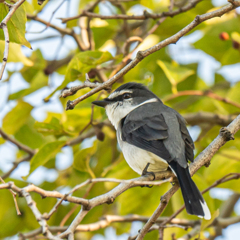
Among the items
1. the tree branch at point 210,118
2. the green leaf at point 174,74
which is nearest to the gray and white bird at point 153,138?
the green leaf at point 174,74

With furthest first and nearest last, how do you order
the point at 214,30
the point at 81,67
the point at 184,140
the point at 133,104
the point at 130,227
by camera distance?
1. the point at 130,227
2. the point at 214,30
3. the point at 133,104
4. the point at 81,67
5. the point at 184,140

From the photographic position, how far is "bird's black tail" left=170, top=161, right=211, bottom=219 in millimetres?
2772

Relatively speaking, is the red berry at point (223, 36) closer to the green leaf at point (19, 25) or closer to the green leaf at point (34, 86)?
the green leaf at point (34, 86)

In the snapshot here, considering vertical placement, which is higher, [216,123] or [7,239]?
[216,123]

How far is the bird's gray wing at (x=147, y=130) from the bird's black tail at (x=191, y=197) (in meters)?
0.25

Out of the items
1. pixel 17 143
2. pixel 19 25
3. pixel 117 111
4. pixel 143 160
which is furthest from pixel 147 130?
pixel 17 143

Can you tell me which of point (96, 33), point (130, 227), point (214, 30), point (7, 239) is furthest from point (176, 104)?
point (7, 239)

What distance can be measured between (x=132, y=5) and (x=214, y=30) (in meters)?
1.48

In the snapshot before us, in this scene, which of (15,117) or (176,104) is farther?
(176,104)

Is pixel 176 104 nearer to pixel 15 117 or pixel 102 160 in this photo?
pixel 102 160

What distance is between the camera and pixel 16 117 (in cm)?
447

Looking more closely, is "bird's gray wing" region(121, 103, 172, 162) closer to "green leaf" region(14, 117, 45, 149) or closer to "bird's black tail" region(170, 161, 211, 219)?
"bird's black tail" region(170, 161, 211, 219)

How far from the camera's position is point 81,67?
145 inches

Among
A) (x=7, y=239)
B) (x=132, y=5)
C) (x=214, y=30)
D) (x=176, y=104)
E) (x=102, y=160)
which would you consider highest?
(x=132, y=5)
